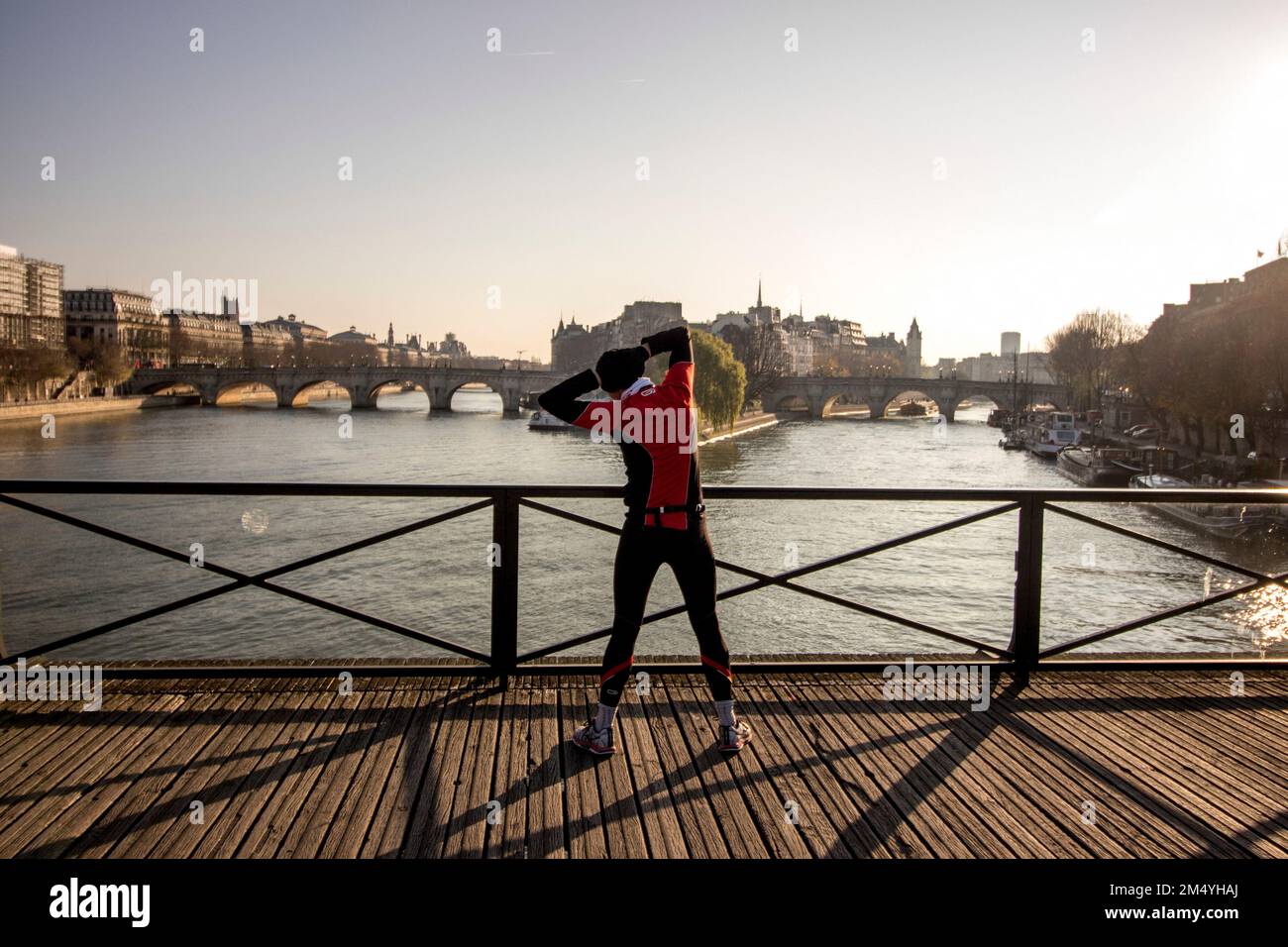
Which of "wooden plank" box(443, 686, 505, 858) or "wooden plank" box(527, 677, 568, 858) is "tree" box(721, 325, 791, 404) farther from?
"wooden plank" box(443, 686, 505, 858)

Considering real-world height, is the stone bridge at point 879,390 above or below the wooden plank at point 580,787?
above

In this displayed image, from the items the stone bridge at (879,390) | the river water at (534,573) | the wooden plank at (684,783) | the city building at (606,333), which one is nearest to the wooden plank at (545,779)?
the wooden plank at (684,783)

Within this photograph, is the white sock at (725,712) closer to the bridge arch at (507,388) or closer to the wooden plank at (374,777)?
the wooden plank at (374,777)

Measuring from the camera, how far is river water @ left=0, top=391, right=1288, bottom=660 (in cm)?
1761

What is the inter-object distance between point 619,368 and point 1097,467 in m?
→ 43.6

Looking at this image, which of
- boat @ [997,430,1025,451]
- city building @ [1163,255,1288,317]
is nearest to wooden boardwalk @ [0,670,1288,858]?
city building @ [1163,255,1288,317]

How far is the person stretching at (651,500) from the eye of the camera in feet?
13.3

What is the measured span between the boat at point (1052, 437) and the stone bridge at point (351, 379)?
46.5 m

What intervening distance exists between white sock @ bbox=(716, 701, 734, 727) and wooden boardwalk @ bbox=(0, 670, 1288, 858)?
6.4 inches

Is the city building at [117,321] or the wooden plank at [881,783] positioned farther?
the city building at [117,321]

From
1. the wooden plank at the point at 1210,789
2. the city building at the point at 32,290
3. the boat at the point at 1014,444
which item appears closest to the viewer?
the wooden plank at the point at 1210,789

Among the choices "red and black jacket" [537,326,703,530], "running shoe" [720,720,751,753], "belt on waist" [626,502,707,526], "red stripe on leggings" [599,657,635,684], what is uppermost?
"red and black jacket" [537,326,703,530]

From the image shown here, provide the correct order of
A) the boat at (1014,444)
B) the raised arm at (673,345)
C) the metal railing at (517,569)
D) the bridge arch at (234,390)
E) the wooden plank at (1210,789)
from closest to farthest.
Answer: the wooden plank at (1210,789) < the raised arm at (673,345) < the metal railing at (517,569) < the boat at (1014,444) < the bridge arch at (234,390)

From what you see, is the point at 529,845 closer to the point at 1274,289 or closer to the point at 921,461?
the point at 1274,289
